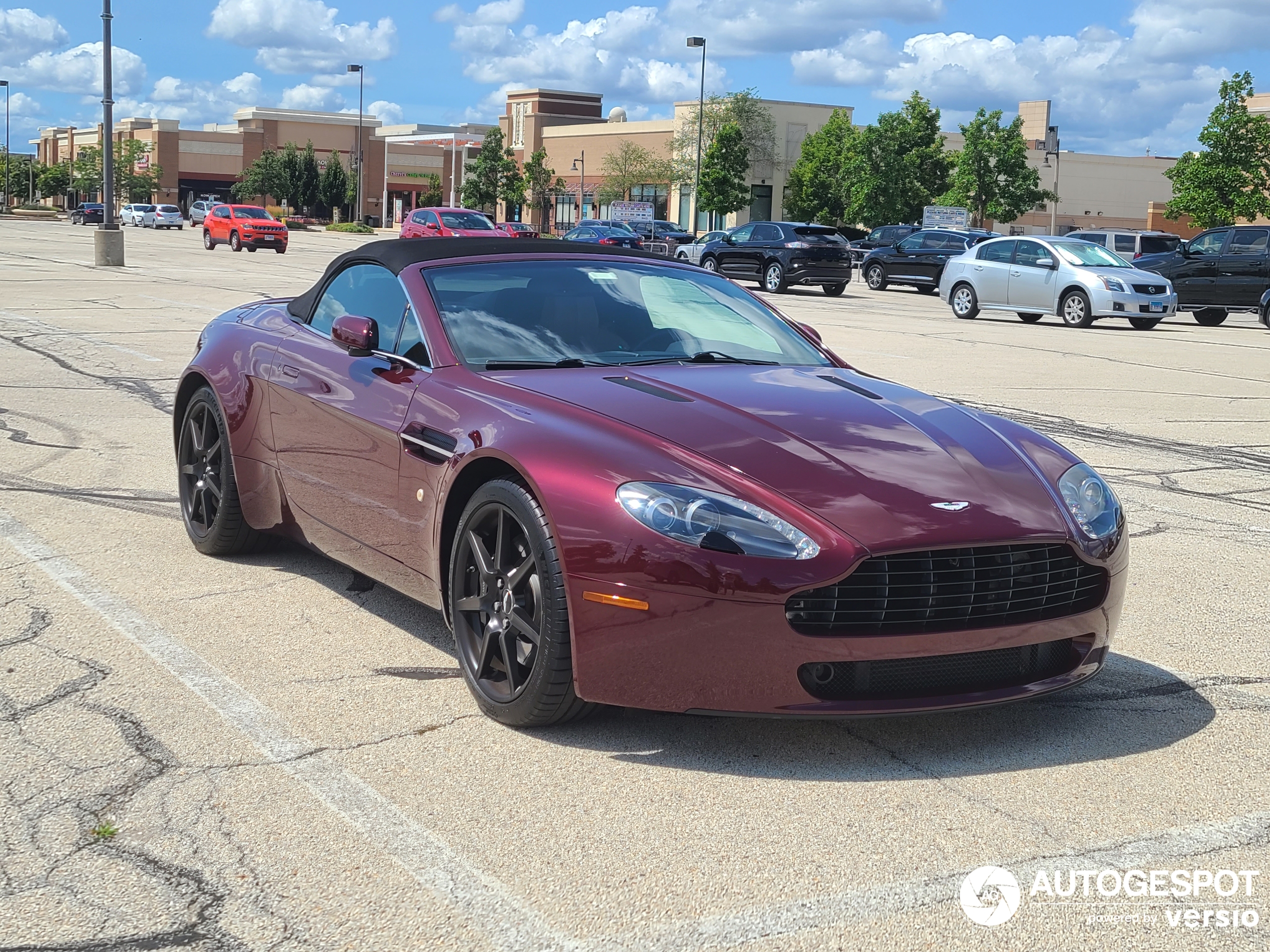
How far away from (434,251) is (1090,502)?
2.59m

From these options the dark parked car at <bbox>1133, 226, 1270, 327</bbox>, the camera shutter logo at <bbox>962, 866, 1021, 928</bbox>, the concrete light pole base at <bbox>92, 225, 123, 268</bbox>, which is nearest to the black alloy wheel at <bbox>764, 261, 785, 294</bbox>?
the dark parked car at <bbox>1133, 226, 1270, 327</bbox>

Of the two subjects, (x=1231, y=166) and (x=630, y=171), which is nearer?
(x=1231, y=166)

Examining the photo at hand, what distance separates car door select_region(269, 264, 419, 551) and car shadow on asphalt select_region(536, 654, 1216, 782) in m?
1.21

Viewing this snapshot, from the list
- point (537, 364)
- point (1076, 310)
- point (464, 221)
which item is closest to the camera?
point (537, 364)

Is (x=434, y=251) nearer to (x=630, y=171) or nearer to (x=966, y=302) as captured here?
(x=966, y=302)

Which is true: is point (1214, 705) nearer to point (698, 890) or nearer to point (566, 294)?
point (698, 890)

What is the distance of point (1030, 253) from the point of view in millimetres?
24953

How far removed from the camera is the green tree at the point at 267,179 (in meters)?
108

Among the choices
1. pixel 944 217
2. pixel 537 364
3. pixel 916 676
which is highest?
pixel 944 217

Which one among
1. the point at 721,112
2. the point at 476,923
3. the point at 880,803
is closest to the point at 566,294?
the point at 880,803

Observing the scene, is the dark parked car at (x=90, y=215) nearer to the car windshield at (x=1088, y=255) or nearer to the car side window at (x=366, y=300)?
the car windshield at (x=1088, y=255)

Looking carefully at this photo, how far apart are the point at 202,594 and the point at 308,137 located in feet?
451

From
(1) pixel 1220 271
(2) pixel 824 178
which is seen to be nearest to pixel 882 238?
(1) pixel 1220 271

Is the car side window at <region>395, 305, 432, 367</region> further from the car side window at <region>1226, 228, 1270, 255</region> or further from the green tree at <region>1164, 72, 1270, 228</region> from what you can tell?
the green tree at <region>1164, 72, 1270, 228</region>
